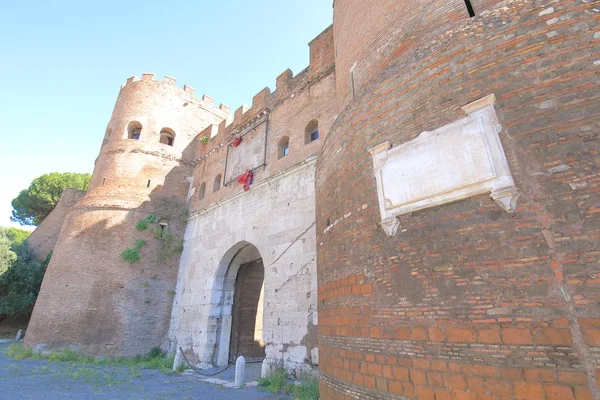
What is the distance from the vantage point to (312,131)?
9664mm

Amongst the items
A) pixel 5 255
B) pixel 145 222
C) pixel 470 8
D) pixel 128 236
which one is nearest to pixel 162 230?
pixel 145 222

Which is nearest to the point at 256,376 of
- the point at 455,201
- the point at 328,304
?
the point at 328,304

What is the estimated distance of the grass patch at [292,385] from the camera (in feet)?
19.5

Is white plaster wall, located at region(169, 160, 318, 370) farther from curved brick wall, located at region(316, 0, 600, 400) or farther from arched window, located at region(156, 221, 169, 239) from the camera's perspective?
curved brick wall, located at region(316, 0, 600, 400)

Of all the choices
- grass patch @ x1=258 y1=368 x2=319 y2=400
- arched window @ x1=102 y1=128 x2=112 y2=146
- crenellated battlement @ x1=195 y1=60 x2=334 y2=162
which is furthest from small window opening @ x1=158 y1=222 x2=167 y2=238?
A: grass patch @ x1=258 y1=368 x2=319 y2=400

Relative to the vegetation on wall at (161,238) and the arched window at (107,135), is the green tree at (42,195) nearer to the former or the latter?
the arched window at (107,135)

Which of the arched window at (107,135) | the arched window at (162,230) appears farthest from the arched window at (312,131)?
the arched window at (107,135)

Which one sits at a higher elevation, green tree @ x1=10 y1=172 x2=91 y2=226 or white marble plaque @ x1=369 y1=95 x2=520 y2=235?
green tree @ x1=10 y1=172 x2=91 y2=226

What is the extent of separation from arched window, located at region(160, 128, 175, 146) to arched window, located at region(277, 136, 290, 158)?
711cm

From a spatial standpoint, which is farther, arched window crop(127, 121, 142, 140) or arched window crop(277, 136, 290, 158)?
arched window crop(127, 121, 142, 140)

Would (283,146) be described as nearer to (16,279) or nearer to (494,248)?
(494,248)

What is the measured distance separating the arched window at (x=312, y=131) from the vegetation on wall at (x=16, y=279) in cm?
1616

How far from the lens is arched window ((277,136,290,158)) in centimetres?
1023

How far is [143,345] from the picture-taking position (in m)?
11.0
